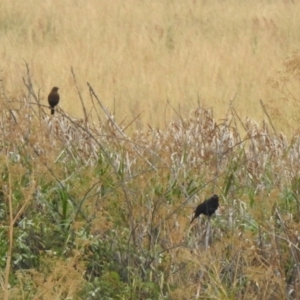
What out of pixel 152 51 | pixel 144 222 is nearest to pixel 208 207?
pixel 144 222

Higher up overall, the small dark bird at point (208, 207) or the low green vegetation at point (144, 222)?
the small dark bird at point (208, 207)

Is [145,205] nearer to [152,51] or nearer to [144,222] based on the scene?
[144,222]

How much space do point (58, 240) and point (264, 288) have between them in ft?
3.06

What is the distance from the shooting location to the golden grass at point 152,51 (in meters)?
7.15

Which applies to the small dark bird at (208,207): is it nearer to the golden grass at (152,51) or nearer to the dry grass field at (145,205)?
the dry grass field at (145,205)

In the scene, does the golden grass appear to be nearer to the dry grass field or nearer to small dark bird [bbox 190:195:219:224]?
the dry grass field

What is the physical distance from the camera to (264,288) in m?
3.52

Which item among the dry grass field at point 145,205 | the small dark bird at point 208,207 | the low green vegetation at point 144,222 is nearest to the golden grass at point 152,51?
the dry grass field at point 145,205

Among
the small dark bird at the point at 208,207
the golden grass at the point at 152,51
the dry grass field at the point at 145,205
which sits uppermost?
the small dark bird at the point at 208,207

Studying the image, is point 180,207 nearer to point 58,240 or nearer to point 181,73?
point 58,240

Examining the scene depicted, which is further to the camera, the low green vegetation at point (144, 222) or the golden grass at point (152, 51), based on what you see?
the golden grass at point (152, 51)

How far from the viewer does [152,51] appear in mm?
8812

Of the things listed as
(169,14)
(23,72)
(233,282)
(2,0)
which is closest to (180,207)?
(233,282)

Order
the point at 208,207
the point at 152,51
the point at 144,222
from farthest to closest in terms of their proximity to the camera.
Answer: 1. the point at 152,51
2. the point at 144,222
3. the point at 208,207
